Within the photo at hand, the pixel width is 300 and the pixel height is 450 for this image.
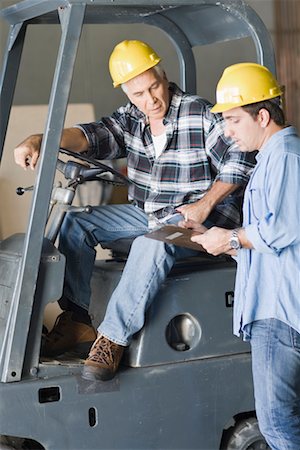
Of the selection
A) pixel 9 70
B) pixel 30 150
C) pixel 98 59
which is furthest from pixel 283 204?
pixel 98 59

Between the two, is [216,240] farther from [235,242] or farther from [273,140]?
[273,140]

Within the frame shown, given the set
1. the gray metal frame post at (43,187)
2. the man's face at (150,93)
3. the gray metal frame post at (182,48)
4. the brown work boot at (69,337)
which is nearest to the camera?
the gray metal frame post at (43,187)


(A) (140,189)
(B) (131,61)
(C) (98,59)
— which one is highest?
(C) (98,59)

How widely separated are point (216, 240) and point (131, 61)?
3.36 ft

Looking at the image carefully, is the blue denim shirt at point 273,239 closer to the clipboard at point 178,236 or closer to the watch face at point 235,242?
the watch face at point 235,242

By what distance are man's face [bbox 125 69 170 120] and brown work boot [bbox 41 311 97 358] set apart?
1.01 m

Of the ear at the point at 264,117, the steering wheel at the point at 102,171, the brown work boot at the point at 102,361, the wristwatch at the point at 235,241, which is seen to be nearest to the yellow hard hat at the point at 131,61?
the steering wheel at the point at 102,171

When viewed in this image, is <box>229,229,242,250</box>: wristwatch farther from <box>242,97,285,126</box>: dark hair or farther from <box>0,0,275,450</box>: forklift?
<box>0,0,275,450</box>: forklift

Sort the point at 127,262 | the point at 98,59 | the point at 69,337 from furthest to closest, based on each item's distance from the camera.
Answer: the point at 98,59 < the point at 69,337 < the point at 127,262

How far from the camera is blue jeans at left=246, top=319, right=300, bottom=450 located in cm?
316

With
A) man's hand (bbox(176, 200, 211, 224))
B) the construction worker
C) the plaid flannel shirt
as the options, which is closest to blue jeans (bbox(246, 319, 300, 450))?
the construction worker

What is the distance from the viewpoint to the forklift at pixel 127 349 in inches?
139

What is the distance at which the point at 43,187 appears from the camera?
3.51 meters

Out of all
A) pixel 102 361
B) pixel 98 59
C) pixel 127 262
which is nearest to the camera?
pixel 102 361
